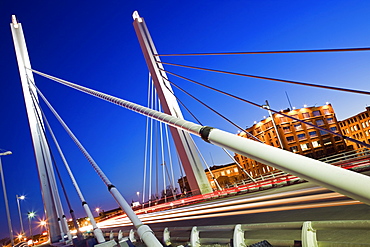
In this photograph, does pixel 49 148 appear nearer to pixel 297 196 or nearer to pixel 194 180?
pixel 194 180

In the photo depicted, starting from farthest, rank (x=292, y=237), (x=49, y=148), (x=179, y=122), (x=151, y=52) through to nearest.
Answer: (x=49, y=148), (x=151, y=52), (x=292, y=237), (x=179, y=122)

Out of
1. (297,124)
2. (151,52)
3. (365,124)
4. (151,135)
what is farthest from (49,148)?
(365,124)

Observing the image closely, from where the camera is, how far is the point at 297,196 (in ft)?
40.2

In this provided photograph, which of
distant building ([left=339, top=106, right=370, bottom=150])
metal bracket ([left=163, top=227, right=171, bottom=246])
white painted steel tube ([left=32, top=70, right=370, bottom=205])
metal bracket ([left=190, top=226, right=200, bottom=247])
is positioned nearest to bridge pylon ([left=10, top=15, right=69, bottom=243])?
metal bracket ([left=163, top=227, right=171, bottom=246])

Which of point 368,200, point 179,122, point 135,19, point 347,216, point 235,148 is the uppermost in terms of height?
point 135,19

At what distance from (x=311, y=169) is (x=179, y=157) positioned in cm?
1606

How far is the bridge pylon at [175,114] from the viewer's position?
58.5 ft

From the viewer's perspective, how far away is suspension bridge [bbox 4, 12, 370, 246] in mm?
2455

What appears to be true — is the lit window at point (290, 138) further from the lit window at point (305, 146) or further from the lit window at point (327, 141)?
the lit window at point (327, 141)

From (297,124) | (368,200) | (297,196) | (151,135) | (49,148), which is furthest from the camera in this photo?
(297,124)

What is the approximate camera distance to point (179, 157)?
60.3 ft

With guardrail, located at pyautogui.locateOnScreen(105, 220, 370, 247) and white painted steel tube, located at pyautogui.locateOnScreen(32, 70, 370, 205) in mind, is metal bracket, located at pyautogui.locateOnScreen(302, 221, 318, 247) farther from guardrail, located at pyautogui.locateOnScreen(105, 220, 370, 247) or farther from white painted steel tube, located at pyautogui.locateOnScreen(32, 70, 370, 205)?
white painted steel tube, located at pyautogui.locateOnScreen(32, 70, 370, 205)

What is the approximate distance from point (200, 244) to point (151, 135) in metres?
20.0

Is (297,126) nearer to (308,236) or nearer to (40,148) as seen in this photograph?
(40,148)
